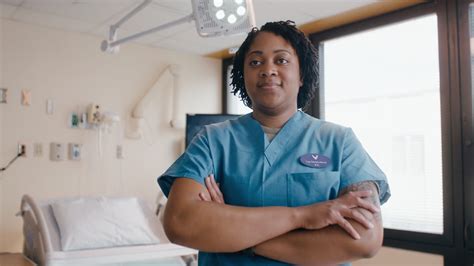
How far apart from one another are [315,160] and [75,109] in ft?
9.76

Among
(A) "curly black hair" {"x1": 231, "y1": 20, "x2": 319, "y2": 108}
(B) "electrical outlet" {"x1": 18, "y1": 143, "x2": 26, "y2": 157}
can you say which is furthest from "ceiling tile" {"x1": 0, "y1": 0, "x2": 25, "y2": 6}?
(A) "curly black hair" {"x1": 231, "y1": 20, "x2": 319, "y2": 108}

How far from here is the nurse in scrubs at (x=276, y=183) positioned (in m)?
1.08

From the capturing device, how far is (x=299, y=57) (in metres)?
1.31

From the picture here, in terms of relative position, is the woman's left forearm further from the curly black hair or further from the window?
the window

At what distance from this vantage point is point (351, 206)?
3.61ft

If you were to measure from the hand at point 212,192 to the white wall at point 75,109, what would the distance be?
2733 mm

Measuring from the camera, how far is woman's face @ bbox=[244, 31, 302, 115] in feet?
4.02

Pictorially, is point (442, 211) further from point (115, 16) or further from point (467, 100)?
point (115, 16)

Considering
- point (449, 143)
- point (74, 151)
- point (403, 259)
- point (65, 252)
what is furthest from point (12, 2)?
point (403, 259)

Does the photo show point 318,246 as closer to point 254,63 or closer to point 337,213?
point 337,213

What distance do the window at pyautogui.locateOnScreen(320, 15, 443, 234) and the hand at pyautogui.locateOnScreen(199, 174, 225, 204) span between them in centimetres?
226

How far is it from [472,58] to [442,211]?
1.01 m

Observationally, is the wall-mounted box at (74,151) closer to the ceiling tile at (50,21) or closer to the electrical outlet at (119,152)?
the electrical outlet at (119,152)

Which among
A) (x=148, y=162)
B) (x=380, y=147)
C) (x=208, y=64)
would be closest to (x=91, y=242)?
(x=148, y=162)
